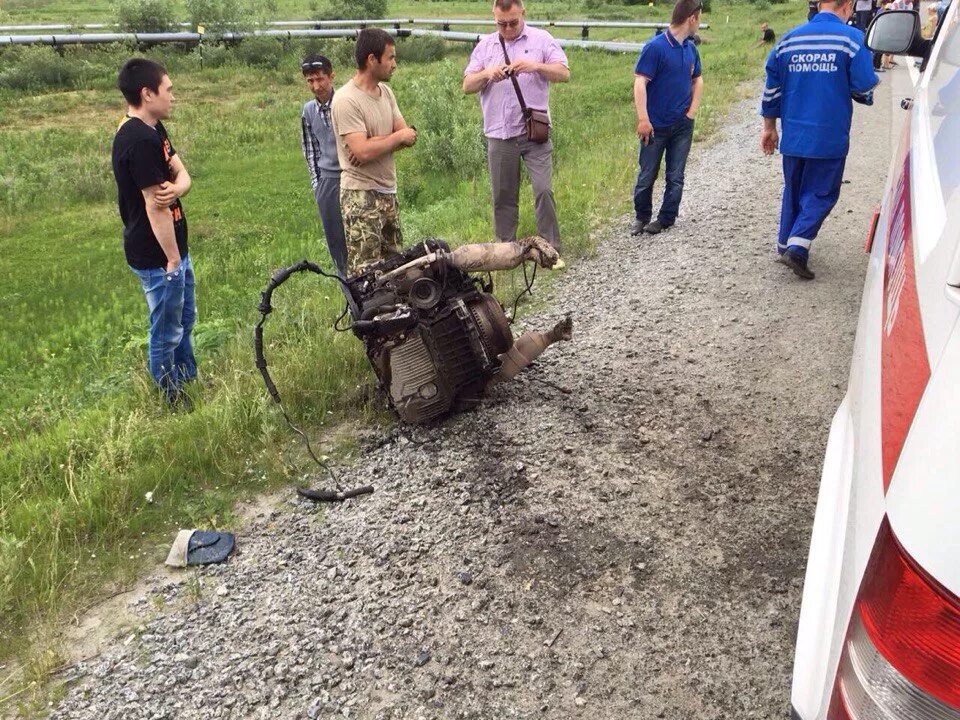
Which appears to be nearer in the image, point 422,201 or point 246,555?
point 246,555

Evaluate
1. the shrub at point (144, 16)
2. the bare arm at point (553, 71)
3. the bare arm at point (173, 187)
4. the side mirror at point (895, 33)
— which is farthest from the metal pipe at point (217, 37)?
the bare arm at point (173, 187)

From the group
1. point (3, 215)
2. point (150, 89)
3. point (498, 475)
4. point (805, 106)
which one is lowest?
point (3, 215)

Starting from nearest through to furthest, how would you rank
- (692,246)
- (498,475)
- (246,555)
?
(246,555) → (498,475) → (692,246)

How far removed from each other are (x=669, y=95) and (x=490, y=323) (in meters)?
3.75

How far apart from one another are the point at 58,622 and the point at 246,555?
0.80m

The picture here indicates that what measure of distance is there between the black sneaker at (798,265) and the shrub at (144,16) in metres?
39.9

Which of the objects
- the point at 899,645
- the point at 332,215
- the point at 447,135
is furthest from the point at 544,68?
the point at 447,135

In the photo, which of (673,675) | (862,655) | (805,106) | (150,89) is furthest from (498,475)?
(805,106)

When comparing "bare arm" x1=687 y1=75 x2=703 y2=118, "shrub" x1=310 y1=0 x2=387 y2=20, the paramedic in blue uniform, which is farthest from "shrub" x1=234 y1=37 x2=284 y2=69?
the paramedic in blue uniform

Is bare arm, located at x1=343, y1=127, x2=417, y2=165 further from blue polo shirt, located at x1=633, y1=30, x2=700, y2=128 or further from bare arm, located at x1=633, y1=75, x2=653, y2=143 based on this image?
blue polo shirt, located at x1=633, y1=30, x2=700, y2=128

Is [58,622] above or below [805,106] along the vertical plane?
below

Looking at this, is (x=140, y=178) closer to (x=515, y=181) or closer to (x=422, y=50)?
(x=515, y=181)

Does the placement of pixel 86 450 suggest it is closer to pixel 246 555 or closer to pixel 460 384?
pixel 246 555

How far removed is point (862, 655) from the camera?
4.32 ft
